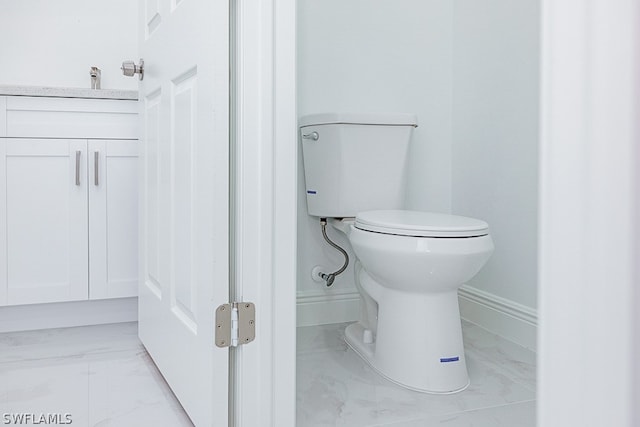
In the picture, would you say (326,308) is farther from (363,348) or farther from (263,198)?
(263,198)

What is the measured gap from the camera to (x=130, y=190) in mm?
2008

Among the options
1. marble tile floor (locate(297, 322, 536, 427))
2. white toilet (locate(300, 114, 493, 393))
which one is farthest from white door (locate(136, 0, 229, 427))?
white toilet (locate(300, 114, 493, 393))

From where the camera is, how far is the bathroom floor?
129 centimetres

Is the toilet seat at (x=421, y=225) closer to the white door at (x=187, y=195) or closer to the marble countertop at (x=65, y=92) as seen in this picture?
the white door at (x=187, y=195)

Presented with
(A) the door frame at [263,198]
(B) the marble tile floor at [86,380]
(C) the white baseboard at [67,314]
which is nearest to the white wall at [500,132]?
(A) the door frame at [263,198]

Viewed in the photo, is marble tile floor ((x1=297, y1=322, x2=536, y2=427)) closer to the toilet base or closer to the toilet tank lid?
the toilet base

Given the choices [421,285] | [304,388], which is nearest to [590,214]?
[421,285]

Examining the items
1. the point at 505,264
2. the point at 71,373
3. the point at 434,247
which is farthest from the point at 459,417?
the point at 71,373

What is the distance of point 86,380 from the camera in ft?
4.94

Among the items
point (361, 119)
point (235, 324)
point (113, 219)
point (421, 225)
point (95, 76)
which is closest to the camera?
point (235, 324)

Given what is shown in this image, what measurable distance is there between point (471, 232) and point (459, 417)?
0.45 m

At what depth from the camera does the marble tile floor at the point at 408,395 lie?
1.28 m

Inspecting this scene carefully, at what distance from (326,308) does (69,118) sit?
1.18 m

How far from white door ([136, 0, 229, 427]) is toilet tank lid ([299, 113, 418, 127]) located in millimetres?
584
